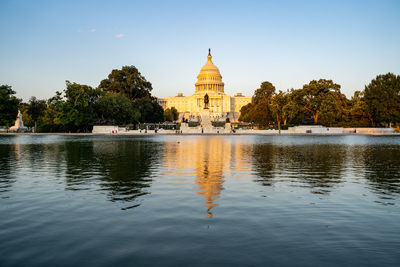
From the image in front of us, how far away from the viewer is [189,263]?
19.2ft

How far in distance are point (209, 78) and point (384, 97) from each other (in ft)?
393

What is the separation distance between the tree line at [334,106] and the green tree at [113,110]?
103 feet

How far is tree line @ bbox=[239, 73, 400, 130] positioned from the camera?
261ft

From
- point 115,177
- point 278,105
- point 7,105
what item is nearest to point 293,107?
point 278,105

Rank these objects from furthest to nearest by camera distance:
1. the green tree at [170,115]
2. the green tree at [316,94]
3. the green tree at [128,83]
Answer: the green tree at [170,115] → the green tree at [128,83] → the green tree at [316,94]

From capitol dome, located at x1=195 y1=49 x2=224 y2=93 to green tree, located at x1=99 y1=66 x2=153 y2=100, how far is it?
90.3m

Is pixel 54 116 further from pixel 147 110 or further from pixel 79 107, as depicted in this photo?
pixel 147 110

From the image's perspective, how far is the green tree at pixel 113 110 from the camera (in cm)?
7806

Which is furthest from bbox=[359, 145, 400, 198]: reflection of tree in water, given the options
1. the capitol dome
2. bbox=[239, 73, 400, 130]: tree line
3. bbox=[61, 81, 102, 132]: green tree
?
the capitol dome

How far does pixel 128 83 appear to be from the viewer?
10006 cm

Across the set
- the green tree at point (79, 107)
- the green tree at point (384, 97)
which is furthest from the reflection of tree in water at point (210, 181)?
the green tree at point (384, 97)

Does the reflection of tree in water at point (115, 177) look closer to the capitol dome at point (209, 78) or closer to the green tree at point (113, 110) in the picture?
the green tree at point (113, 110)

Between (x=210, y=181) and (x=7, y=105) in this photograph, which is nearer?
(x=210, y=181)

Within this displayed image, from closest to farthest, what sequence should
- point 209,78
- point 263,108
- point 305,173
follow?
point 305,173
point 263,108
point 209,78
